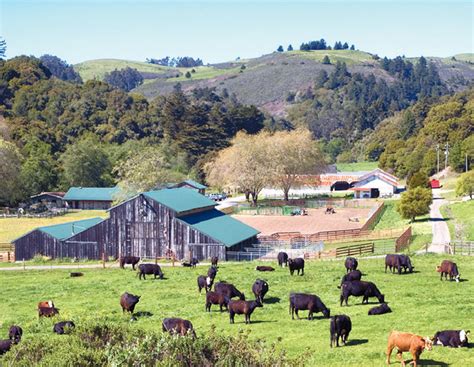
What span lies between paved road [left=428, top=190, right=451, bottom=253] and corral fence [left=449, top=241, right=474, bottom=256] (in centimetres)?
91

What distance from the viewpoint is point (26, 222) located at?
86312 mm

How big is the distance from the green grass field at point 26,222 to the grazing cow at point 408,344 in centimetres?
5741

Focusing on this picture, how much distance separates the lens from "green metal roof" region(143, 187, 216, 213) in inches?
2122

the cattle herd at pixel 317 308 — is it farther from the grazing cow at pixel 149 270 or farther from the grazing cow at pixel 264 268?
the grazing cow at pixel 149 270

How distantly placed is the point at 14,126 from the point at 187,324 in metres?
120

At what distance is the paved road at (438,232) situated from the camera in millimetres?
48844

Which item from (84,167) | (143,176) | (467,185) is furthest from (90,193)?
(467,185)

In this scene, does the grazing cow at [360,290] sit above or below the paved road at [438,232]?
below

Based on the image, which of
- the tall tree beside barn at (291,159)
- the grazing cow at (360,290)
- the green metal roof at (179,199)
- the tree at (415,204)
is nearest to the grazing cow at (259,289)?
the grazing cow at (360,290)

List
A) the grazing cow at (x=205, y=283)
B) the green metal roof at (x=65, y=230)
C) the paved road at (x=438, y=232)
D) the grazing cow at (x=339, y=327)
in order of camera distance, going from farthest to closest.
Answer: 1. the green metal roof at (x=65, y=230)
2. the paved road at (x=438, y=232)
3. the grazing cow at (x=205, y=283)
4. the grazing cow at (x=339, y=327)

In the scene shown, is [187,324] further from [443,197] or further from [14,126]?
[14,126]

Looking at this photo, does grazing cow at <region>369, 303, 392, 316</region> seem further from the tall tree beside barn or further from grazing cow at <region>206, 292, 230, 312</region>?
the tall tree beside barn

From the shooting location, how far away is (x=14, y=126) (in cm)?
13375

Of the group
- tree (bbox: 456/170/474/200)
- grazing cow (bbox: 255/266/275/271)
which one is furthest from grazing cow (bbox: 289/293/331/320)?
tree (bbox: 456/170/474/200)
